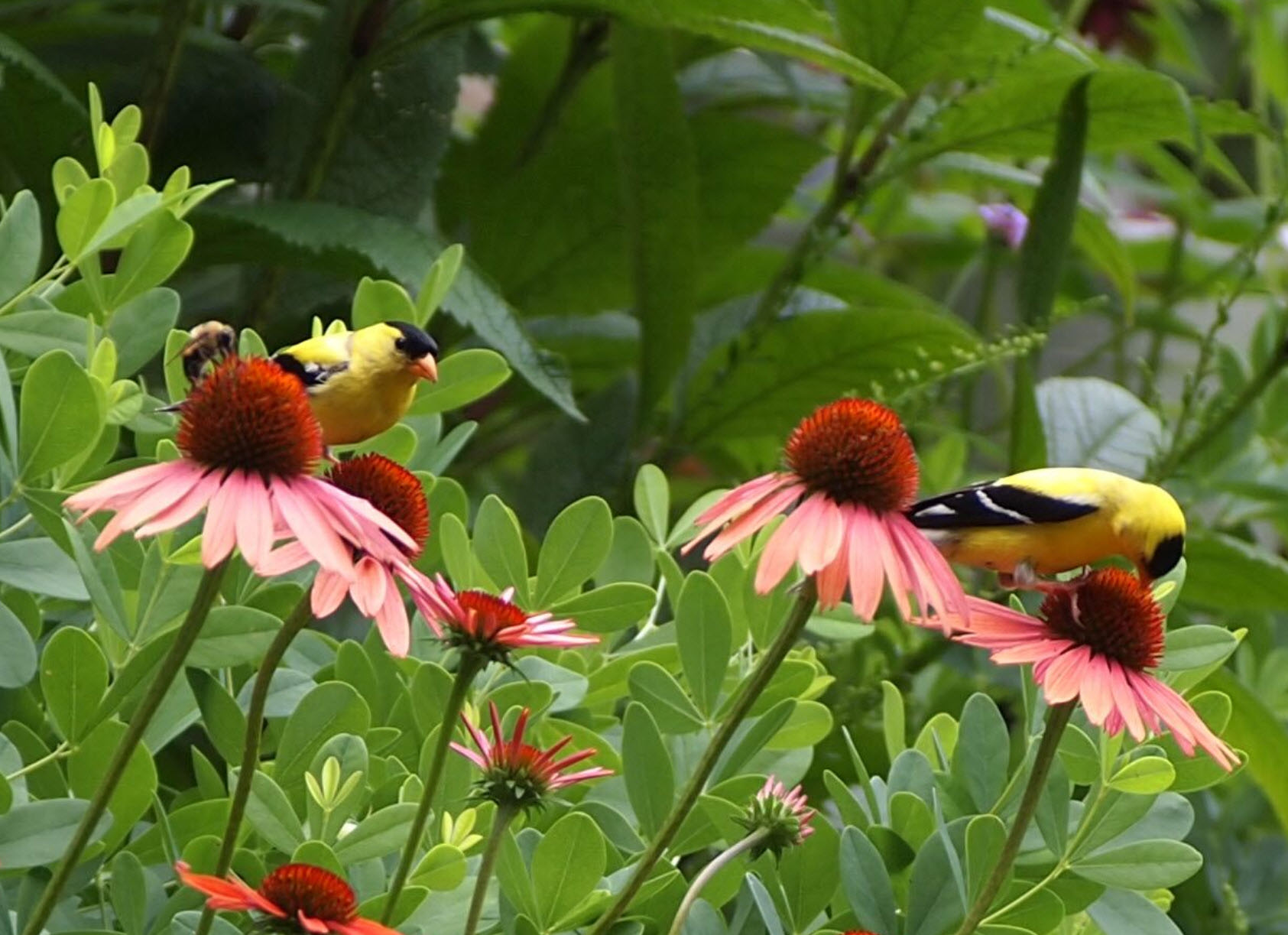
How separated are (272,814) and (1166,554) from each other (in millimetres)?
241

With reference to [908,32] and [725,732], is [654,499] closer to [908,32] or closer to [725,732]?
[725,732]

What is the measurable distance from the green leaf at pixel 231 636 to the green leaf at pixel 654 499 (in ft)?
0.59

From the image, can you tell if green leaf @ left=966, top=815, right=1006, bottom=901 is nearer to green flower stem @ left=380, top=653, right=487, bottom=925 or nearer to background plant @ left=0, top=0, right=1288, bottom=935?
background plant @ left=0, top=0, right=1288, bottom=935

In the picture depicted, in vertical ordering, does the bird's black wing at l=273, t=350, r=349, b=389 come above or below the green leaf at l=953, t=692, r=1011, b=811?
above

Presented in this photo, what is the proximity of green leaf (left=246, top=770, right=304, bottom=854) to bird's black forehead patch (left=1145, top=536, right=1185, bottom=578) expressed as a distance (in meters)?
0.23

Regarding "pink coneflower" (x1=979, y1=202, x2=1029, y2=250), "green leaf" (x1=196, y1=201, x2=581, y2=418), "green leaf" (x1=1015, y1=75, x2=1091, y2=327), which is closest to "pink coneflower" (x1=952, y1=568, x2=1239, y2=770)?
"green leaf" (x1=196, y1=201, x2=581, y2=418)

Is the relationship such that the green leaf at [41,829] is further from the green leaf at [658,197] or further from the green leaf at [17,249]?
the green leaf at [658,197]

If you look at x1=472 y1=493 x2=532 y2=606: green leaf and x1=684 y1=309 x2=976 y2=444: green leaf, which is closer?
x1=472 y1=493 x2=532 y2=606: green leaf

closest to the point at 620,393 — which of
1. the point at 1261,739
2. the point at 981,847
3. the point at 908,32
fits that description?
the point at 908,32

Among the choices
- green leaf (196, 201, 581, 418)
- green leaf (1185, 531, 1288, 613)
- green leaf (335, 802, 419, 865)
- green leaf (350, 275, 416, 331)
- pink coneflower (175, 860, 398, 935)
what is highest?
green leaf (350, 275, 416, 331)

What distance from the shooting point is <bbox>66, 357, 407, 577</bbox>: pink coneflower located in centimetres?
31

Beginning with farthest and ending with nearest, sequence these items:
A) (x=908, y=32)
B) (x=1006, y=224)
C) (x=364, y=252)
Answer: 1. (x=1006, y=224)
2. (x=908, y=32)
3. (x=364, y=252)

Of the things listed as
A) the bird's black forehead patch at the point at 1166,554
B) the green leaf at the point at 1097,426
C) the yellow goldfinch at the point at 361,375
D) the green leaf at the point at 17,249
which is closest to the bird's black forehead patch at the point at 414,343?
the yellow goldfinch at the point at 361,375

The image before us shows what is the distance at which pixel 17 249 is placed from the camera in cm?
46
